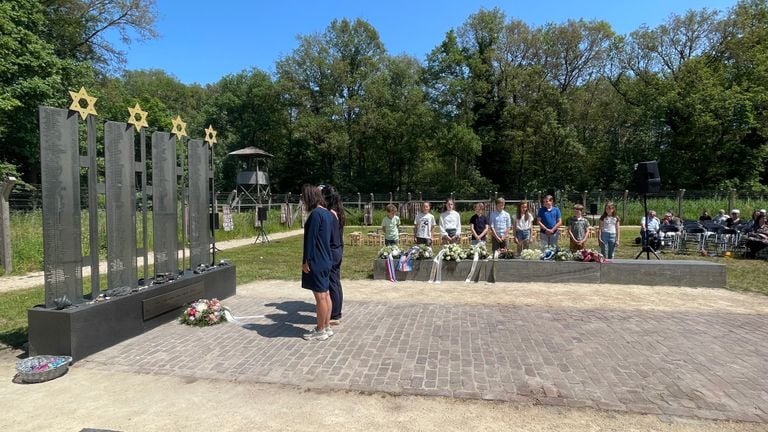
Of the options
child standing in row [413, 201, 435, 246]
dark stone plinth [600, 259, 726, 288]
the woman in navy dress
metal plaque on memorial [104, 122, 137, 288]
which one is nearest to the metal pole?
metal plaque on memorial [104, 122, 137, 288]

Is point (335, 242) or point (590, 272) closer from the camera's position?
point (335, 242)

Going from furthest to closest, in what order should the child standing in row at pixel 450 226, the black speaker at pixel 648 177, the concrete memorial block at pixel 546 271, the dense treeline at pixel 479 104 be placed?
the dense treeline at pixel 479 104 → the child standing in row at pixel 450 226 → the black speaker at pixel 648 177 → the concrete memorial block at pixel 546 271

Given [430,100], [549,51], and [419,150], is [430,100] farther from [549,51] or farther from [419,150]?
[549,51]

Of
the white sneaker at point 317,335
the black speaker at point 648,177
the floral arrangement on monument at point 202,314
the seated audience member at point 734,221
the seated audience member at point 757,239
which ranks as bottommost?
the white sneaker at point 317,335

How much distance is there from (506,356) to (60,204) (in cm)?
531

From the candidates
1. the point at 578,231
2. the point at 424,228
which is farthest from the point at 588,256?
the point at 424,228

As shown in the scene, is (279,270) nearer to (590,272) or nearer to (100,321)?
(100,321)

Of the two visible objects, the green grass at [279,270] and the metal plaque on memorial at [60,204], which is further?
the green grass at [279,270]

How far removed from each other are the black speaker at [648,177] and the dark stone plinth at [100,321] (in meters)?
10.3

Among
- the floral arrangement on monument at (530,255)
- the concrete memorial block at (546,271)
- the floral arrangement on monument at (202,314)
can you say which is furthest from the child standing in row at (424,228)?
the floral arrangement on monument at (202,314)

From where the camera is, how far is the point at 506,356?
5.10m

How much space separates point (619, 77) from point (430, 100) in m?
18.0

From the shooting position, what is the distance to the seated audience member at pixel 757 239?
44.8 feet

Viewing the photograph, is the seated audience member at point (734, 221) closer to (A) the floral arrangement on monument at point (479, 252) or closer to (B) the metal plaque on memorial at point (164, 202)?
(A) the floral arrangement on monument at point (479, 252)
